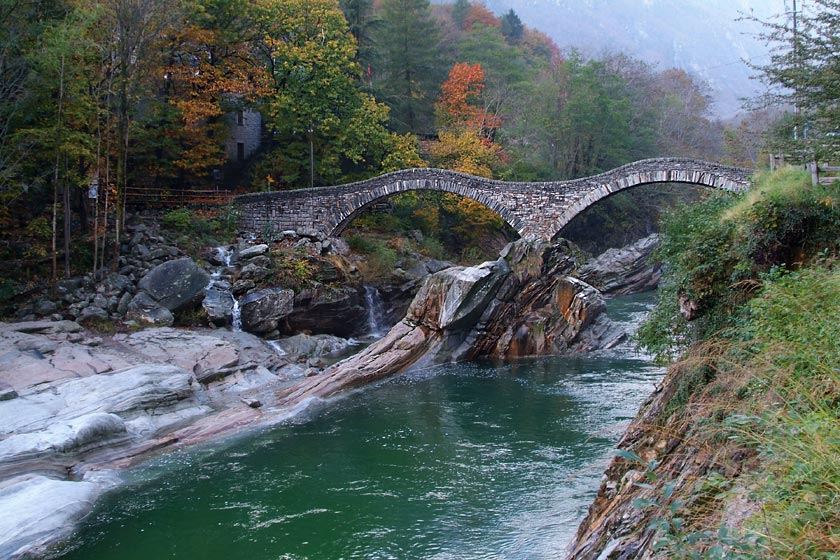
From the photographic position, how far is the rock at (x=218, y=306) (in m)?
21.2

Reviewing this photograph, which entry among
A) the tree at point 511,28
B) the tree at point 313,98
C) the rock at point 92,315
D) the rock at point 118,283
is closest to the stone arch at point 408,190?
the tree at point 313,98

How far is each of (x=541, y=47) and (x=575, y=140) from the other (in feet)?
94.6

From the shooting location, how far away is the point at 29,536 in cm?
951

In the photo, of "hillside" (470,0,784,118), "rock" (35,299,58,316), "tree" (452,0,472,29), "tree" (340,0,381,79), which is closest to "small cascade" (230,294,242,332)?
"rock" (35,299,58,316)

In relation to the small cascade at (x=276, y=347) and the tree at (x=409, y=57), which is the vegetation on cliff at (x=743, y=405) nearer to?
the small cascade at (x=276, y=347)

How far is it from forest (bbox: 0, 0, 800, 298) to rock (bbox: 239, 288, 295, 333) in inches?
181

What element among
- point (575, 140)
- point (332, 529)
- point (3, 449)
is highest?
point (575, 140)

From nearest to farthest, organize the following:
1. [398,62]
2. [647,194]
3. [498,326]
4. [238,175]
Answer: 1. [498,326]
2. [238,175]
3. [398,62]
4. [647,194]

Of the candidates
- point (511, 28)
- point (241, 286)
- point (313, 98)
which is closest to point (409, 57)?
point (313, 98)

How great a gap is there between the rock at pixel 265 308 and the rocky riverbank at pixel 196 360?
1.6 inches

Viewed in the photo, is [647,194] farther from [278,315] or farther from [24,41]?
[24,41]

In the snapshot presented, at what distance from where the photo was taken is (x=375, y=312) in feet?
85.7

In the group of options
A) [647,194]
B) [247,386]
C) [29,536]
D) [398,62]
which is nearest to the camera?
[29,536]

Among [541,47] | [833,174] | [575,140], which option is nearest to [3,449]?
[833,174]
